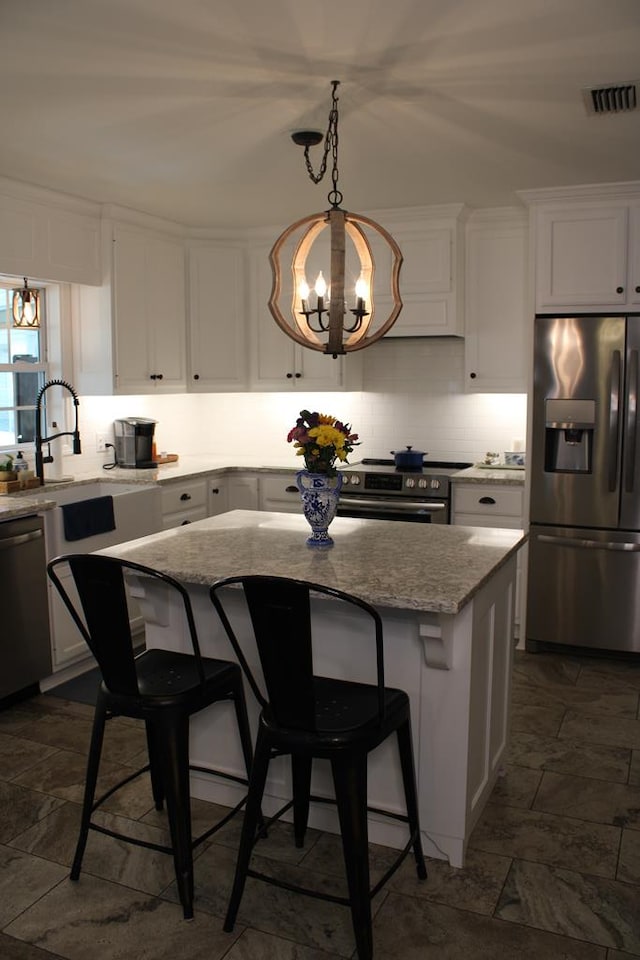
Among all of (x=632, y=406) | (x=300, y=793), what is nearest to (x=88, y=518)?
(x=300, y=793)

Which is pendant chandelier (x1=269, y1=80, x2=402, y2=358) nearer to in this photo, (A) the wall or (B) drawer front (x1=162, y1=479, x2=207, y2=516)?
(B) drawer front (x1=162, y1=479, x2=207, y2=516)

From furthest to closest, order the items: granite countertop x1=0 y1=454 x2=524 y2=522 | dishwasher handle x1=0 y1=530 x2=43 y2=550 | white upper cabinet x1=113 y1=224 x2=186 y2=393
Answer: white upper cabinet x1=113 y1=224 x2=186 y2=393
granite countertop x1=0 y1=454 x2=524 y2=522
dishwasher handle x1=0 y1=530 x2=43 y2=550

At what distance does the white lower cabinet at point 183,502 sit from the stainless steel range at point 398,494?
90 centimetres

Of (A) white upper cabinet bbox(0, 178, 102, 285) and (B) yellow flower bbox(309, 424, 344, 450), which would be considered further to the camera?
(A) white upper cabinet bbox(0, 178, 102, 285)

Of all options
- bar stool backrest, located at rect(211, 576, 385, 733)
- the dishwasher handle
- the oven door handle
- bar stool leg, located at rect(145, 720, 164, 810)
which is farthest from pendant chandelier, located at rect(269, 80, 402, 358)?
the oven door handle

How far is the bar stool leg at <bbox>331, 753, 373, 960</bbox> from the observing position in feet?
6.74

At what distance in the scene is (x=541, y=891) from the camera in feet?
7.93

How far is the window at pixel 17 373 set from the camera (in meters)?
4.69

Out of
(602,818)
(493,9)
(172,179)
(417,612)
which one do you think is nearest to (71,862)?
(417,612)

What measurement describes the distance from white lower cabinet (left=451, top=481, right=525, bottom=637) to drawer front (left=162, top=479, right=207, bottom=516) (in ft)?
5.24

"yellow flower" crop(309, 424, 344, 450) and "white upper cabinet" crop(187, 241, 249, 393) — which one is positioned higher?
"white upper cabinet" crop(187, 241, 249, 393)

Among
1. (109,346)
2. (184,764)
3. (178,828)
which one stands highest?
(109,346)

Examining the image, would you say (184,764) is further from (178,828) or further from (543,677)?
(543,677)

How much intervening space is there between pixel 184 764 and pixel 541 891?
112 centimetres
